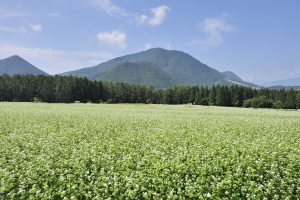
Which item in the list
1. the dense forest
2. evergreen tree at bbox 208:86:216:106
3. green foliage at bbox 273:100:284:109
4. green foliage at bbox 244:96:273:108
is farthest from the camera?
evergreen tree at bbox 208:86:216:106

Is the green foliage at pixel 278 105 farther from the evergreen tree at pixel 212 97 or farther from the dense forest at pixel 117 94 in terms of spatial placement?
the evergreen tree at pixel 212 97

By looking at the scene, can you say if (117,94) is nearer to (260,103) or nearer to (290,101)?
(260,103)

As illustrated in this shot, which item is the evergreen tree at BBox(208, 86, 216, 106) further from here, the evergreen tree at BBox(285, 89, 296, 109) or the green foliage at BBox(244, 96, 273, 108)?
the evergreen tree at BBox(285, 89, 296, 109)

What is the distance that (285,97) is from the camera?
112938 millimetres

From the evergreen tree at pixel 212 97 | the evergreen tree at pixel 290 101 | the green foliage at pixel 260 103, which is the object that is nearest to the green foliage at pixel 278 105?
the green foliage at pixel 260 103

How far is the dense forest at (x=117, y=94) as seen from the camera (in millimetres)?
108188

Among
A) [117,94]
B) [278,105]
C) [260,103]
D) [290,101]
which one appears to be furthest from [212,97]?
[117,94]

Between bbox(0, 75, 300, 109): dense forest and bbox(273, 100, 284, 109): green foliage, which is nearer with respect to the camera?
bbox(273, 100, 284, 109): green foliage

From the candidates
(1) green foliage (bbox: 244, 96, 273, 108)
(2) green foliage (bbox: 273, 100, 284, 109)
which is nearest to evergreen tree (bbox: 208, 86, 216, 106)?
(1) green foliage (bbox: 244, 96, 273, 108)

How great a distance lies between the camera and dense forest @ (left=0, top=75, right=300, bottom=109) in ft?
355

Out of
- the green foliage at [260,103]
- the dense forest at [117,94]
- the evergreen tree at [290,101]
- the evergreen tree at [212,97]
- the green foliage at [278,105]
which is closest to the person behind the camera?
the green foliage at [278,105]

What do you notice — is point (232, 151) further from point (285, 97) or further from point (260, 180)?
point (285, 97)

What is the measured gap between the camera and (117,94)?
430 ft

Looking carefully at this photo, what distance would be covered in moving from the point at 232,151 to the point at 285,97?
116 metres
